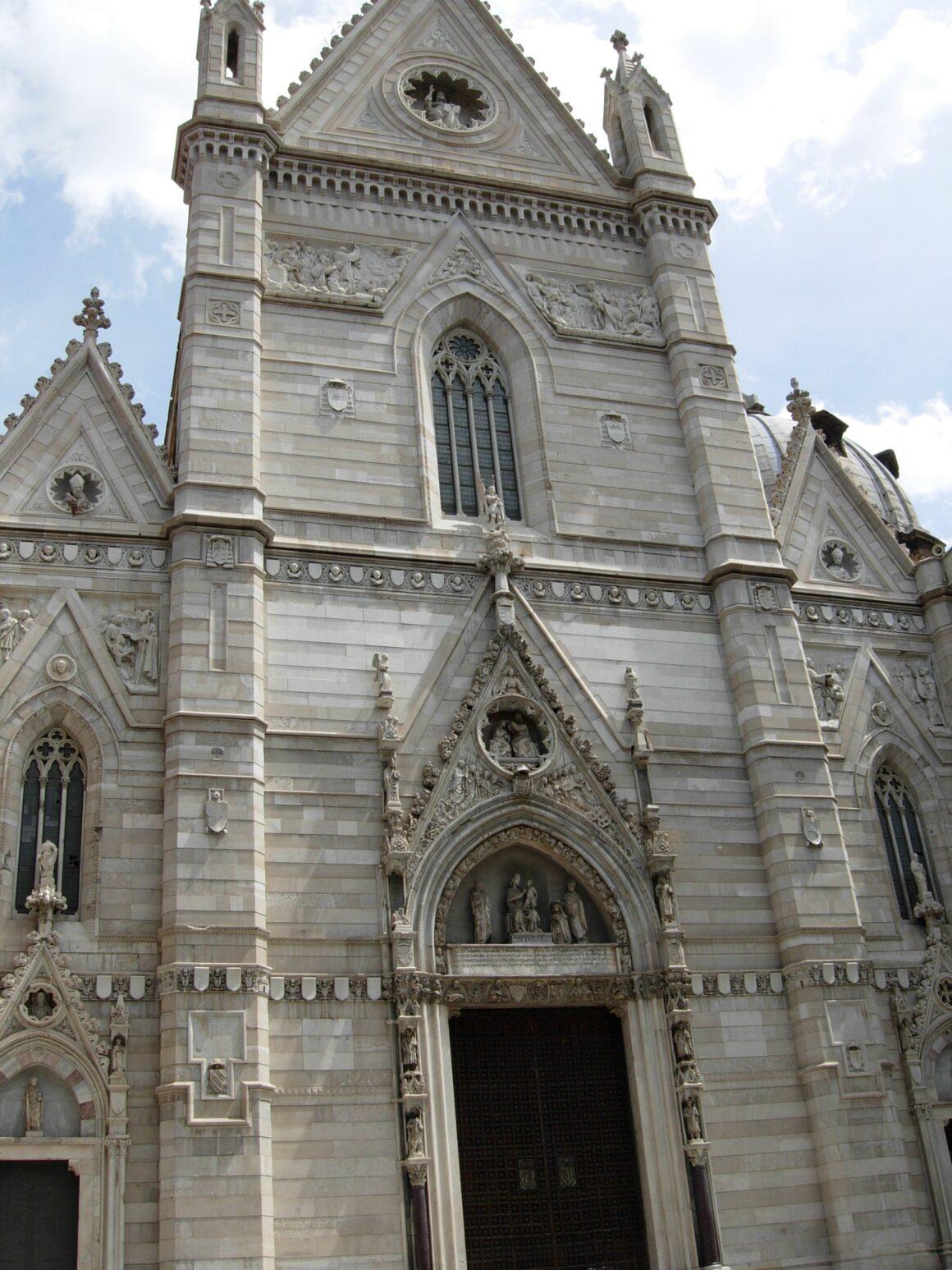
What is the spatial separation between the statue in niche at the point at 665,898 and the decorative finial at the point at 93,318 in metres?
10.5

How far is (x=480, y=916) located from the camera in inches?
637

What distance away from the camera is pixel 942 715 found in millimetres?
19609

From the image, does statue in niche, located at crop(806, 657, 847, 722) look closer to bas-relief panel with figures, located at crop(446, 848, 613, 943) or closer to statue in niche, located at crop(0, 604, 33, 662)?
bas-relief panel with figures, located at crop(446, 848, 613, 943)

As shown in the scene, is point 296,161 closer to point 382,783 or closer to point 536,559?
point 536,559

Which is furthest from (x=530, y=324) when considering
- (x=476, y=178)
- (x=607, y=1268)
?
(x=607, y=1268)

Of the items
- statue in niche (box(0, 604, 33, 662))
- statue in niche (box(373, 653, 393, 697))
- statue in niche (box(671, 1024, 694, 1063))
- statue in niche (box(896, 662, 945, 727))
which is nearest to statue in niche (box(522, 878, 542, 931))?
statue in niche (box(671, 1024, 694, 1063))

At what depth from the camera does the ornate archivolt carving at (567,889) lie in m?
16.2

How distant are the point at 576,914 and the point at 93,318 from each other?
1041 cm

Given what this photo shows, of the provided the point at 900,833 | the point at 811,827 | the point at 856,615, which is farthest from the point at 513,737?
the point at 856,615

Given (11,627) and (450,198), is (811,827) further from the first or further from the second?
(450,198)

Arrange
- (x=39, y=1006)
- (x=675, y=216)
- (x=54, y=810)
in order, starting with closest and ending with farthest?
(x=39, y=1006) < (x=54, y=810) < (x=675, y=216)

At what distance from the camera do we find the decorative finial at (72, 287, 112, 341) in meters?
18.2

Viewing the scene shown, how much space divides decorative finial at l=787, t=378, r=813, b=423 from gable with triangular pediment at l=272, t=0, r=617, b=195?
4.64m

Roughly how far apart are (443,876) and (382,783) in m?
1.36
